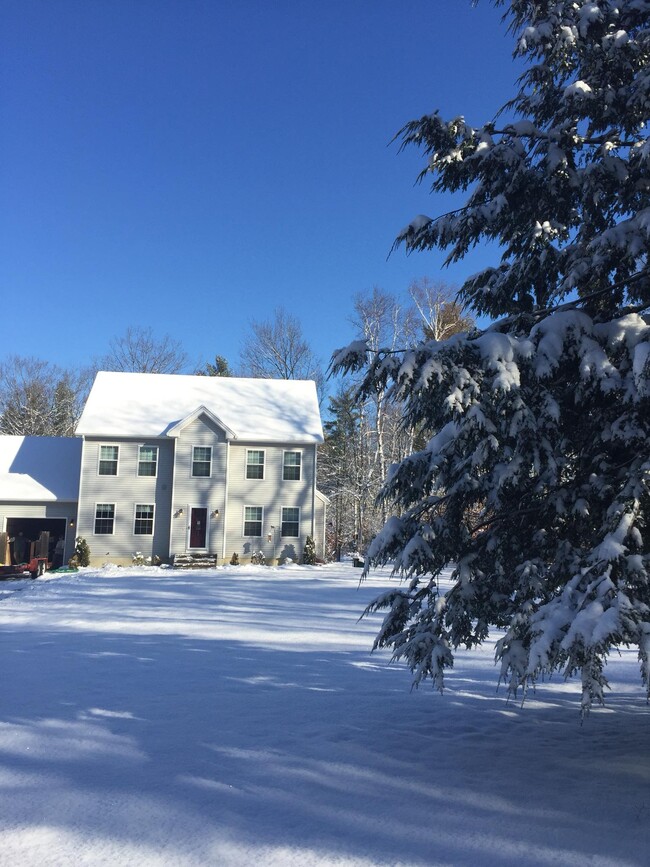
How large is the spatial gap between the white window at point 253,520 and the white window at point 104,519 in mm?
Answer: 4881

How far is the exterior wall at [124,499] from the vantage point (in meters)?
22.9

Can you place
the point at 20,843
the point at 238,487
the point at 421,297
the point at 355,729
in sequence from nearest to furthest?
the point at 20,843
the point at 355,729
the point at 238,487
the point at 421,297

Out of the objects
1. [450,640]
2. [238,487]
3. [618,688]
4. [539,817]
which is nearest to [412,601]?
[450,640]

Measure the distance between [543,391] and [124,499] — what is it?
69.1 feet

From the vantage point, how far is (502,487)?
4.68 meters

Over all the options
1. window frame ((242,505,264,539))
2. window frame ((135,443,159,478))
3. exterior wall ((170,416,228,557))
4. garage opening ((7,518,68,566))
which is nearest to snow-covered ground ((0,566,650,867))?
exterior wall ((170,416,228,557))

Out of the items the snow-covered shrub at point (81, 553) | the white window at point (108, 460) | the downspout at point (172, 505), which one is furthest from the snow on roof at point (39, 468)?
the downspout at point (172, 505)

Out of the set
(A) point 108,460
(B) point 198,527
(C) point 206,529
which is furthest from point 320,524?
(A) point 108,460

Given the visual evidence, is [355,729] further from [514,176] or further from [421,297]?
[421,297]

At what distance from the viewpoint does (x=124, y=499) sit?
76.2 ft

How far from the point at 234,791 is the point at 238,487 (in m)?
19.8

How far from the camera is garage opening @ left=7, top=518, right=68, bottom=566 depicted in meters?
24.5

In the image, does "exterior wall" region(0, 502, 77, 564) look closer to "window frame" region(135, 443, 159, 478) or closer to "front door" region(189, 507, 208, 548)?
"window frame" region(135, 443, 159, 478)

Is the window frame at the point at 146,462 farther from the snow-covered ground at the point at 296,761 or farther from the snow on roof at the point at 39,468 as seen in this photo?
the snow-covered ground at the point at 296,761
